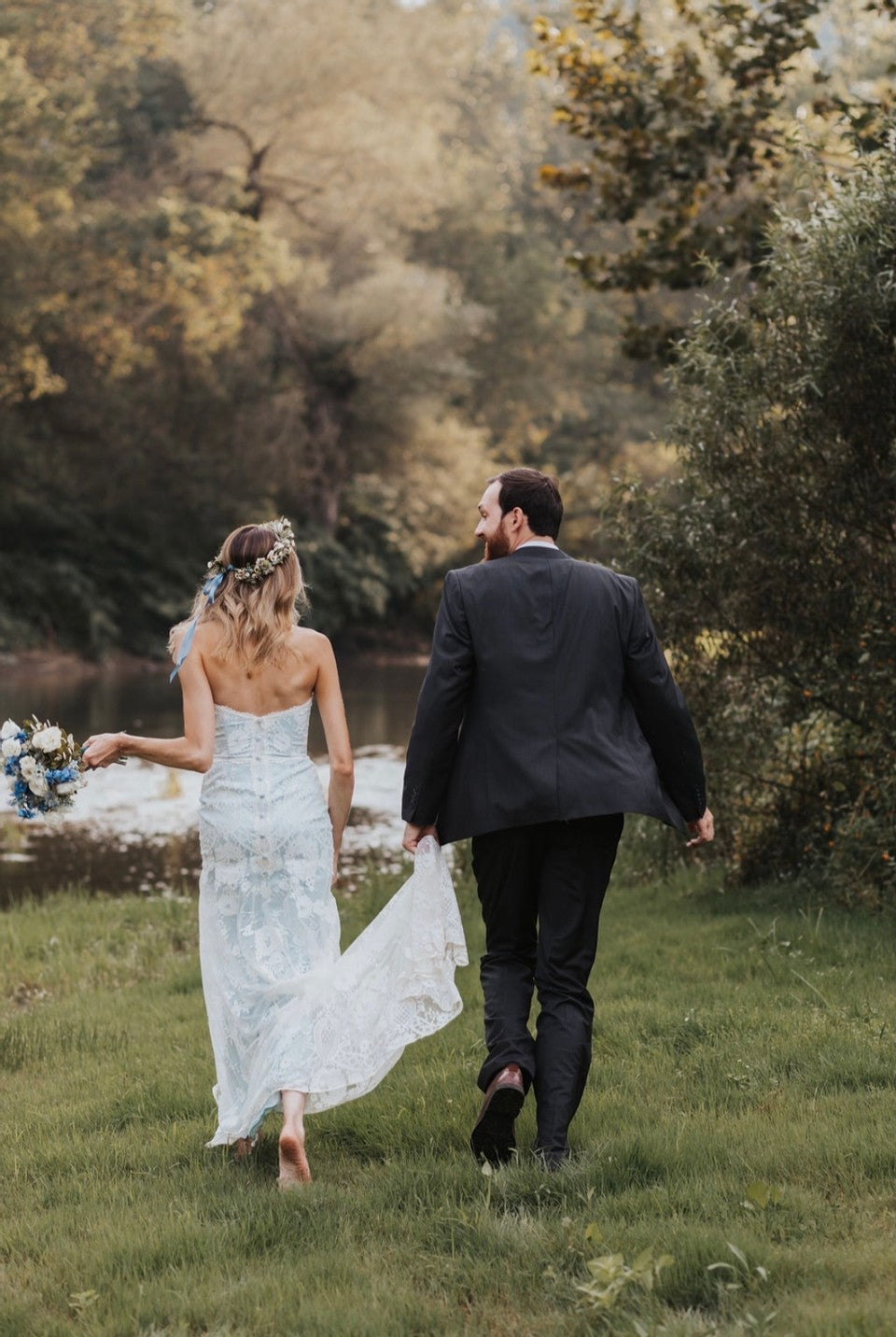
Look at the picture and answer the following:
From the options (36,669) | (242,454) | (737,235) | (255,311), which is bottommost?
(36,669)

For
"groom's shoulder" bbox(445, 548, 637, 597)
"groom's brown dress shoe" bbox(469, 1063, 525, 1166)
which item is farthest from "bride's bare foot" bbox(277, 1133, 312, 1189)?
"groom's shoulder" bbox(445, 548, 637, 597)

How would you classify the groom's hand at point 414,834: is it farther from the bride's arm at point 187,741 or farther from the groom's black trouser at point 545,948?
the bride's arm at point 187,741

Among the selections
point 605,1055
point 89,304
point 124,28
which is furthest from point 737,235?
point 124,28

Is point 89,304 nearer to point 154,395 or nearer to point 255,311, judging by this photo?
point 154,395

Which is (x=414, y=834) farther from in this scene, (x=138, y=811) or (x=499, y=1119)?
(x=138, y=811)

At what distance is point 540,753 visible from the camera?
4953mm

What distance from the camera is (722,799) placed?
9.79m

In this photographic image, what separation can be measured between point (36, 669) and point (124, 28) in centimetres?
1444

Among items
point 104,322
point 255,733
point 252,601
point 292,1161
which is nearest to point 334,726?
point 255,733

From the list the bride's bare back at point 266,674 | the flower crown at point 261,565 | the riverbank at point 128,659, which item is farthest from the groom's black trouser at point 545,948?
the riverbank at point 128,659

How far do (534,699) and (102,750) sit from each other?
56.8 inches

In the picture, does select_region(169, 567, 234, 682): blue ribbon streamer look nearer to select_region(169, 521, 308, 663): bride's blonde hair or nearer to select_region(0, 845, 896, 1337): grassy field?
select_region(169, 521, 308, 663): bride's blonde hair

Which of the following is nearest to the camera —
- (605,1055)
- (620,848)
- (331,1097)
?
(331,1097)

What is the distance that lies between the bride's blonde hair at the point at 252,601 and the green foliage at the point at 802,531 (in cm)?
387
